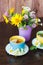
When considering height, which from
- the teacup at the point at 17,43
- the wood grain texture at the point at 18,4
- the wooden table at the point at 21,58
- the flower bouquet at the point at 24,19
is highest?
the flower bouquet at the point at 24,19

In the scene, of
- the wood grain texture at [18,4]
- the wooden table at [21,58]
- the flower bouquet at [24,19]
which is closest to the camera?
the wooden table at [21,58]

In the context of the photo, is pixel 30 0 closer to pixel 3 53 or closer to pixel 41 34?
pixel 41 34

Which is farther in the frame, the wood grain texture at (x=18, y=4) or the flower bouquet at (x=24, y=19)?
the wood grain texture at (x=18, y=4)

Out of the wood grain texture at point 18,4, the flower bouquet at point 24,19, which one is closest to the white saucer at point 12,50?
the flower bouquet at point 24,19

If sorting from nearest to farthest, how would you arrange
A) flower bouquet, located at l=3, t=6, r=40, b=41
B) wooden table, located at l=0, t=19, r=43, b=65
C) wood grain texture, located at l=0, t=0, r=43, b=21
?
1. wooden table, located at l=0, t=19, r=43, b=65
2. flower bouquet, located at l=3, t=6, r=40, b=41
3. wood grain texture, located at l=0, t=0, r=43, b=21

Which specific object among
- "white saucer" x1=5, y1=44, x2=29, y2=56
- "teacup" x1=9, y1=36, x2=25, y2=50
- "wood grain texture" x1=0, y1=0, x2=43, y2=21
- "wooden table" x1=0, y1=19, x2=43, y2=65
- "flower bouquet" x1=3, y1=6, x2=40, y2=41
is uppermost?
"flower bouquet" x1=3, y1=6, x2=40, y2=41

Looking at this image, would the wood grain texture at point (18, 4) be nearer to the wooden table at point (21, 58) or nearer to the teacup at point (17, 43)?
the wooden table at point (21, 58)

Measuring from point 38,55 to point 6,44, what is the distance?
11.0 inches

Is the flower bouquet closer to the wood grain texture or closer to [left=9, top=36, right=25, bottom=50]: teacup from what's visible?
[left=9, top=36, right=25, bottom=50]: teacup

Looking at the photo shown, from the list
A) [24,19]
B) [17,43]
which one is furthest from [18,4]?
[17,43]

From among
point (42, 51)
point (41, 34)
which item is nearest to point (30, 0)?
point (41, 34)

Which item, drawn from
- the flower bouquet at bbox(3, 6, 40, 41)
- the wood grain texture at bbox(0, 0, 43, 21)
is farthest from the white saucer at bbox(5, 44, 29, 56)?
the wood grain texture at bbox(0, 0, 43, 21)

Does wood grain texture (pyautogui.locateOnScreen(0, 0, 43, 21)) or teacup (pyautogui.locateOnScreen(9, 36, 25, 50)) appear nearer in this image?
teacup (pyautogui.locateOnScreen(9, 36, 25, 50))

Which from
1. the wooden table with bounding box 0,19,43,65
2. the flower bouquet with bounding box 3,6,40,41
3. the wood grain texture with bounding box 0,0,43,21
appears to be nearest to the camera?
the wooden table with bounding box 0,19,43,65
